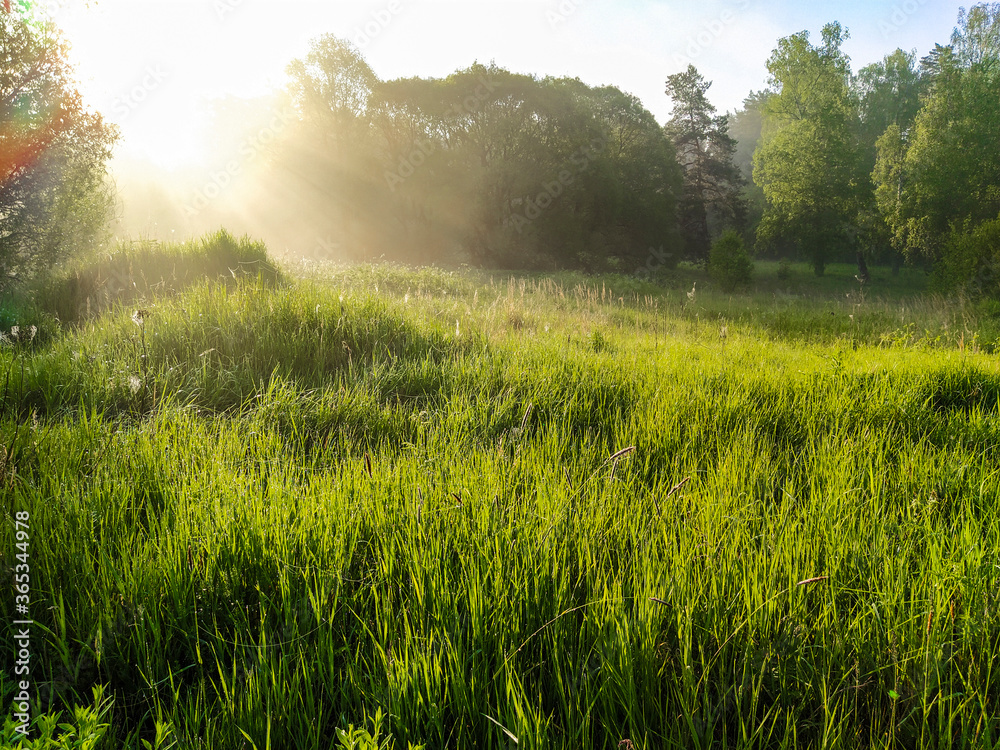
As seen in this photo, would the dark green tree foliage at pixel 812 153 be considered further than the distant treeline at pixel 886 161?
Yes

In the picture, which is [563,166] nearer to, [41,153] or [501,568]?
[41,153]

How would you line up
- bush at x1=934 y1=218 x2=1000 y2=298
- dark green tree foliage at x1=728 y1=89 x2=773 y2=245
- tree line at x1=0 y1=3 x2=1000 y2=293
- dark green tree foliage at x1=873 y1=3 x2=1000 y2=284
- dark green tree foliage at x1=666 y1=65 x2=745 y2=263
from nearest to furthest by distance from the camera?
bush at x1=934 y1=218 x2=1000 y2=298
dark green tree foliage at x1=873 y1=3 x2=1000 y2=284
tree line at x1=0 y1=3 x2=1000 y2=293
dark green tree foliage at x1=666 y1=65 x2=745 y2=263
dark green tree foliage at x1=728 y1=89 x2=773 y2=245

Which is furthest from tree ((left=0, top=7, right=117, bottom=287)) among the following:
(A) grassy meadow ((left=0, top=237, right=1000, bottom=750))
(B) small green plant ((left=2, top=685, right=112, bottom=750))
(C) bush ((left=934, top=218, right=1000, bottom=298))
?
(C) bush ((left=934, top=218, right=1000, bottom=298))

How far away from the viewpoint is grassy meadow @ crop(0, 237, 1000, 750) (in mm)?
1132

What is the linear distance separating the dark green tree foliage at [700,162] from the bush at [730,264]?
1217cm

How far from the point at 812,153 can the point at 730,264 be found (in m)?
12.6

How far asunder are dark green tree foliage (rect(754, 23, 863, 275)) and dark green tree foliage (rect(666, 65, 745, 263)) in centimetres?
351

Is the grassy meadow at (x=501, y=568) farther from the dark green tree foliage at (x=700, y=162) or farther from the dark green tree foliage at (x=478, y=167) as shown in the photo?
the dark green tree foliage at (x=700, y=162)

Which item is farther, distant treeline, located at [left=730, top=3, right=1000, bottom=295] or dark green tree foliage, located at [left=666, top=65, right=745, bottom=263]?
dark green tree foliage, located at [left=666, top=65, right=745, bottom=263]

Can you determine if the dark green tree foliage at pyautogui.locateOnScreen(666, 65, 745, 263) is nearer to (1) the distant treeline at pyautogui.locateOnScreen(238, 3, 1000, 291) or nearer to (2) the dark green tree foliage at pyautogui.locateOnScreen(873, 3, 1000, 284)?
(1) the distant treeline at pyautogui.locateOnScreen(238, 3, 1000, 291)

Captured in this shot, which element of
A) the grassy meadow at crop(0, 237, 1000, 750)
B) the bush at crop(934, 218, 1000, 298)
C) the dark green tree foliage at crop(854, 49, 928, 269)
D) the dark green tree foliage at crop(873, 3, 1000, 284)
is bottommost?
the grassy meadow at crop(0, 237, 1000, 750)

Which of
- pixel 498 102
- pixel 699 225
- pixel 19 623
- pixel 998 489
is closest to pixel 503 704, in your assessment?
pixel 19 623

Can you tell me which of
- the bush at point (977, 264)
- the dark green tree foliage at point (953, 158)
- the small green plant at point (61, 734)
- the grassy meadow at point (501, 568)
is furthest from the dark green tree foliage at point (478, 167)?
the small green plant at point (61, 734)

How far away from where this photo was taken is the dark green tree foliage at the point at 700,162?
117ft
